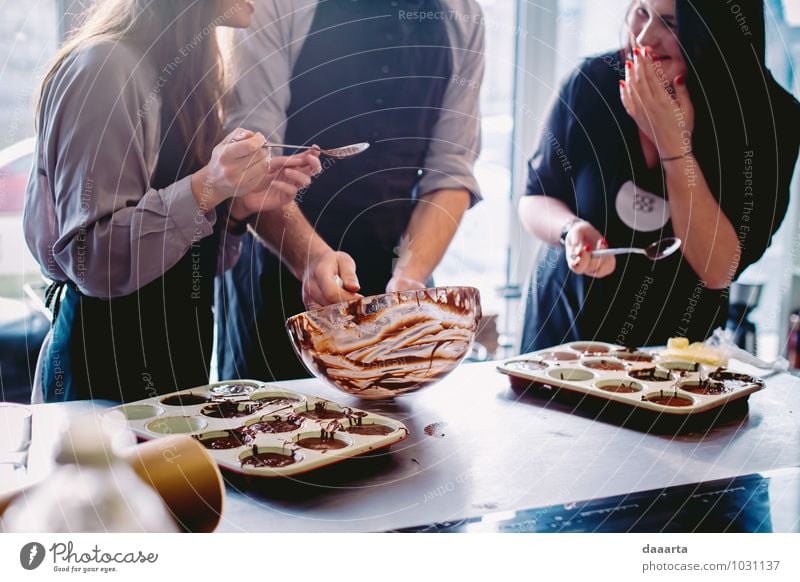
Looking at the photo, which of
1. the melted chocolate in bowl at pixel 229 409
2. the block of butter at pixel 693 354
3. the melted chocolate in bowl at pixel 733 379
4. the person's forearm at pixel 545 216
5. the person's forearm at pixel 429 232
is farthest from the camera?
the person's forearm at pixel 545 216

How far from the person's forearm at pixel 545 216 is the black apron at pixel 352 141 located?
0.72 ft

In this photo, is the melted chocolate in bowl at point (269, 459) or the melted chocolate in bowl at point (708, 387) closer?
the melted chocolate in bowl at point (269, 459)

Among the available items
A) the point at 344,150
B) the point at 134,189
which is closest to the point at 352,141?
the point at 344,150

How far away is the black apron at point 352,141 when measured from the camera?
979 mm

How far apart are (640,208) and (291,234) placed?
1.75ft

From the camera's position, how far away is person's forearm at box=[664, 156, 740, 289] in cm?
108

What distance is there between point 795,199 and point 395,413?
715 millimetres

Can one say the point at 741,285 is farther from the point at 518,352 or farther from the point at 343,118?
the point at 343,118

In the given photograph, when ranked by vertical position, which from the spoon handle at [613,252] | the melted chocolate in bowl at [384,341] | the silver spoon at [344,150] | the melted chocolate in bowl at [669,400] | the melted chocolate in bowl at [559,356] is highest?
the silver spoon at [344,150]

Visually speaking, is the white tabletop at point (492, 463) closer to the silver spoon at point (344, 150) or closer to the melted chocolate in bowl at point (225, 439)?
the melted chocolate in bowl at point (225, 439)

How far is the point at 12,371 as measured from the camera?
2.75 ft

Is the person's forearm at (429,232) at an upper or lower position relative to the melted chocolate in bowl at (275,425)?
upper

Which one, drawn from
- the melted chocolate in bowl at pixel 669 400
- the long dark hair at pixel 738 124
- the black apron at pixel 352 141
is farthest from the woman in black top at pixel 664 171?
the melted chocolate in bowl at pixel 669 400
